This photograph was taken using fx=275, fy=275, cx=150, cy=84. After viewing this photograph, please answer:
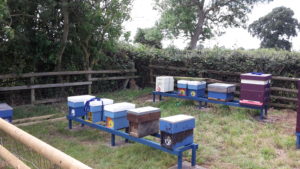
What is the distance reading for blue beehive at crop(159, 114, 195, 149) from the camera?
4.16 meters

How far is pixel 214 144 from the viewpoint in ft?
18.0

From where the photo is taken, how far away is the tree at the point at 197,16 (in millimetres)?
22781

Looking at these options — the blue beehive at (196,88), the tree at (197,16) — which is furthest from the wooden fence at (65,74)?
the tree at (197,16)

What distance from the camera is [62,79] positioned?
10055 mm

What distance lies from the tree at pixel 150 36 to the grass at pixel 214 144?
57.0 ft

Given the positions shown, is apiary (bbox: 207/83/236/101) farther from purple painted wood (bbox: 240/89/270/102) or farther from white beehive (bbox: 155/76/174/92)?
white beehive (bbox: 155/76/174/92)

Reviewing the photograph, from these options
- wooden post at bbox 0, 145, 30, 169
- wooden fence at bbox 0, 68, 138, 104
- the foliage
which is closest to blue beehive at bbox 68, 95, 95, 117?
wooden post at bbox 0, 145, 30, 169

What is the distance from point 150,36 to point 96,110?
19942 millimetres

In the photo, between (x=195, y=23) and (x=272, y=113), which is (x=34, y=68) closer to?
(x=272, y=113)

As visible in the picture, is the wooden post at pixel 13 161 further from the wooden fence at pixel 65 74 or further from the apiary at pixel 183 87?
the apiary at pixel 183 87

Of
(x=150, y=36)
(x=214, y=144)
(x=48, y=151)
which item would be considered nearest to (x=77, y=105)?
(x=214, y=144)

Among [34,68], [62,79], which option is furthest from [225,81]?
[34,68]

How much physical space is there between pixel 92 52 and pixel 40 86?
2.52m

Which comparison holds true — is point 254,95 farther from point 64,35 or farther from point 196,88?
point 64,35
